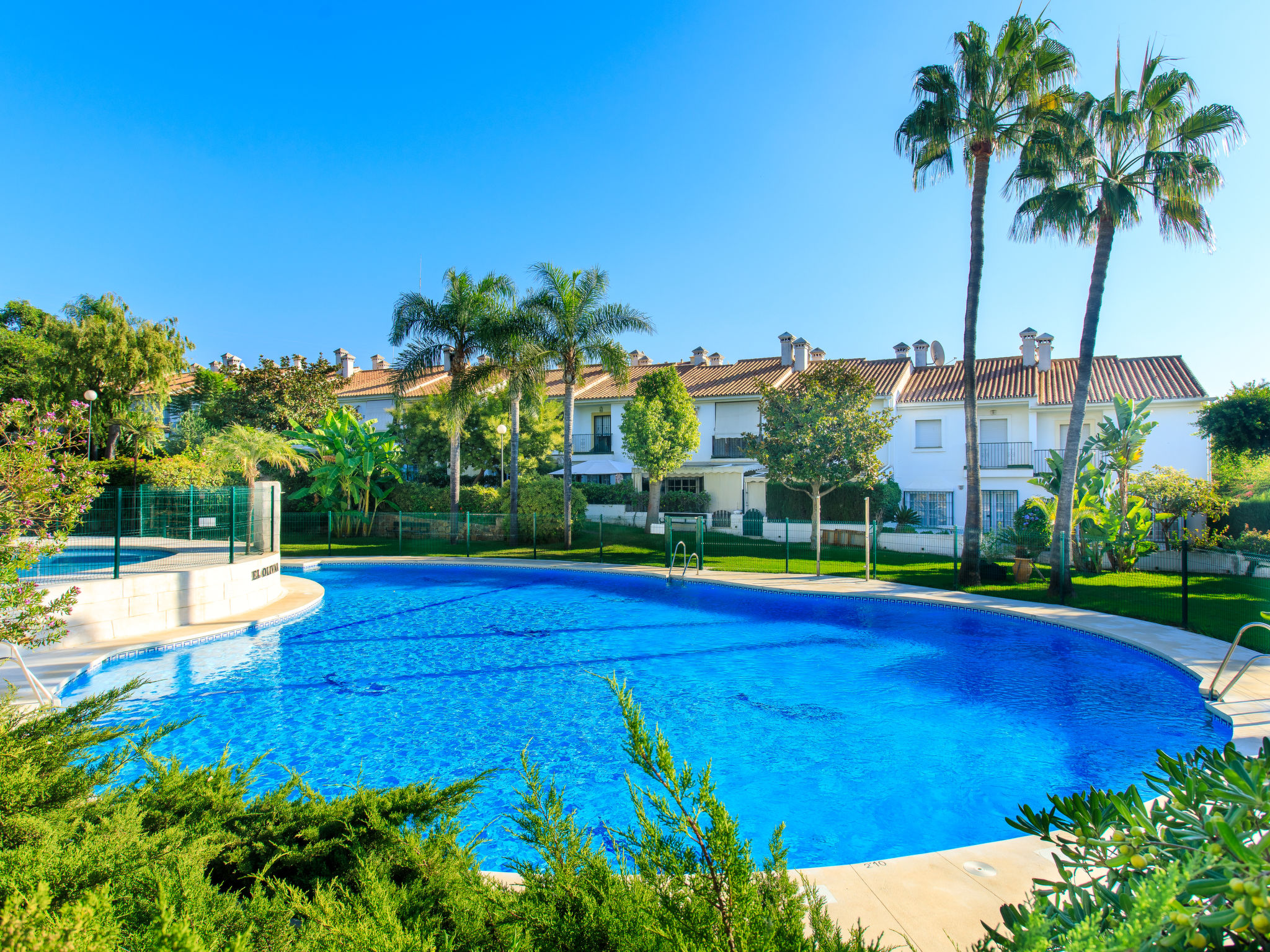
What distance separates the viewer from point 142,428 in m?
29.7

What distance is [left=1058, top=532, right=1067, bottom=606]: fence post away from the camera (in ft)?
53.4

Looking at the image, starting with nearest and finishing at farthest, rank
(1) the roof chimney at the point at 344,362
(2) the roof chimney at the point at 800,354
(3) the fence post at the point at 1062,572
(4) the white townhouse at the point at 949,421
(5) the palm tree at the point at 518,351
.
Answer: (3) the fence post at the point at 1062,572 → (5) the palm tree at the point at 518,351 → (4) the white townhouse at the point at 949,421 → (2) the roof chimney at the point at 800,354 → (1) the roof chimney at the point at 344,362

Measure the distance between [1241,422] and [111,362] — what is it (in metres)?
45.4

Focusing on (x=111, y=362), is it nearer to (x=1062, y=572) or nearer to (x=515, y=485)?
(x=515, y=485)

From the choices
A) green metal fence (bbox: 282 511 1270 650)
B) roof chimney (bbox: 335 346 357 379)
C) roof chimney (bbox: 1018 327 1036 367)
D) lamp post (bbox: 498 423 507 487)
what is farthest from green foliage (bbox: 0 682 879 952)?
roof chimney (bbox: 335 346 357 379)

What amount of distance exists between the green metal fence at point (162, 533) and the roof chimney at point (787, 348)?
3068 centimetres

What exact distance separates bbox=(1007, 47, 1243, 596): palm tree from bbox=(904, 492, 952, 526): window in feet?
49.3

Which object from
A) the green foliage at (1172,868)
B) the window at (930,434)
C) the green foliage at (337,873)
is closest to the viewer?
the green foliage at (1172,868)

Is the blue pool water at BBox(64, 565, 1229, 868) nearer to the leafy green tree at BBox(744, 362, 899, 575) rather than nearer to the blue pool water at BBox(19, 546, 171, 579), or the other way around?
the blue pool water at BBox(19, 546, 171, 579)

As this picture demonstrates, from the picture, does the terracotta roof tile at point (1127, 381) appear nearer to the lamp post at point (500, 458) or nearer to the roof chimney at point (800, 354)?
the roof chimney at point (800, 354)

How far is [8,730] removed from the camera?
4.15 metres

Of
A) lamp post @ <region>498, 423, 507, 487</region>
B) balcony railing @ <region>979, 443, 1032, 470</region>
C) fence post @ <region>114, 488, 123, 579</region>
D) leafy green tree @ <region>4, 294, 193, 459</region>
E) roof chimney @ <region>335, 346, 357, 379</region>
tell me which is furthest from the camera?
roof chimney @ <region>335, 346, 357, 379</region>

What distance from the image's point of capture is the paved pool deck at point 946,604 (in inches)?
162

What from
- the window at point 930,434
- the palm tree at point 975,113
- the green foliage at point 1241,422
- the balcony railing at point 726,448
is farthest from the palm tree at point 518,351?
the green foliage at point 1241,422
